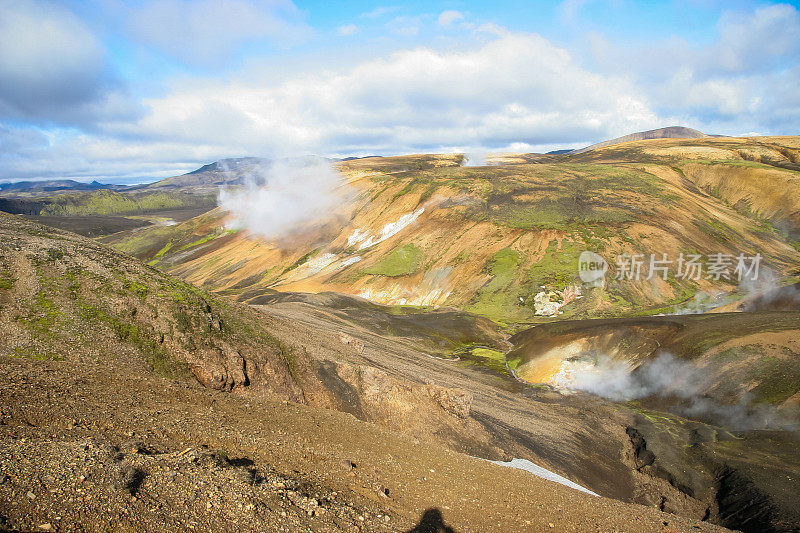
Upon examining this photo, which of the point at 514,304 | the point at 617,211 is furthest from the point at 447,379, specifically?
the point at 617,211

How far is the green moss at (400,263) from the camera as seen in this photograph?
6869 centimetres

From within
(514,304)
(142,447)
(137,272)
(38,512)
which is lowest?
(514,304)

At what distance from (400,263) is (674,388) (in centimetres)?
4570

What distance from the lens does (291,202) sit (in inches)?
4183

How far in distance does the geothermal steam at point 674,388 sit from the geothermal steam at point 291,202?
7305cm

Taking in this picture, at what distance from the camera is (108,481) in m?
6.93

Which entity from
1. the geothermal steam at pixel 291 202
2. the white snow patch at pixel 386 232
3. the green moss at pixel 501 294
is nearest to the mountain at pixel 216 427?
the green moss at pixel 501 294

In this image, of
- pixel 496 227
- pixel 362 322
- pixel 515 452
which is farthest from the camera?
pixel 496 227

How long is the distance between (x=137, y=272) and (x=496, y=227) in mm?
60535

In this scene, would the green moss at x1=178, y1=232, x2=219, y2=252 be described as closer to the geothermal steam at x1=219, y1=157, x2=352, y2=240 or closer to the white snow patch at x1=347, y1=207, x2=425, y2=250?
the geothermal steam at x1=219, y1=157, x2=352, y2=240

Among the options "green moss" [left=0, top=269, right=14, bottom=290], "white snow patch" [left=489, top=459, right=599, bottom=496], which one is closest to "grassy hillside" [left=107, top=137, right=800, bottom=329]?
"white snow patch" [left=489, top=459, right=599, bottom=496]

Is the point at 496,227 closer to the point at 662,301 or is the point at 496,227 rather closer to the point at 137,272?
the point at 662,301

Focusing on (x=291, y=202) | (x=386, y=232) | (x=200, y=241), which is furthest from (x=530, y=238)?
(x=200, y=241)

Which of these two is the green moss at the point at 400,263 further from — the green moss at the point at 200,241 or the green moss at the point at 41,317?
the green moss at the point at 200,241
